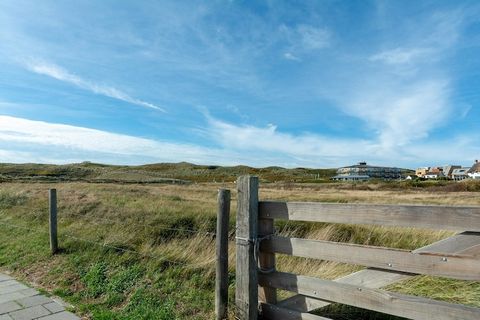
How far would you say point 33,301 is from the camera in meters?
5.22

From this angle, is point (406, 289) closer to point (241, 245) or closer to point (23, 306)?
point (241, 245)

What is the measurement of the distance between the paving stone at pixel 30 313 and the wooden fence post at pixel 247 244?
2.62 meters

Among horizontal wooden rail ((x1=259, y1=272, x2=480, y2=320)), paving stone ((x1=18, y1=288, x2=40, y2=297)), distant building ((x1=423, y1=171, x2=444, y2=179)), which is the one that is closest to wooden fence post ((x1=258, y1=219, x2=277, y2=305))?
horizontal wooden rail ((x1=259, y1=272, x2=480, y2=320))

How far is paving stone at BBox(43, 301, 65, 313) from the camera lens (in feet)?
16.1

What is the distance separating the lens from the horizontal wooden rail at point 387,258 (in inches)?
114

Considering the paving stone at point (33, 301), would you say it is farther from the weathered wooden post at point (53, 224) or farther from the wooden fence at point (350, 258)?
the wooden fence at point (350, 258)

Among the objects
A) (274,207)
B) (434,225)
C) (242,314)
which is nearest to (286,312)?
(242,314)

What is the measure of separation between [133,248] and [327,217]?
486cm

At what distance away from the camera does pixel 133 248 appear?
23.9 ft

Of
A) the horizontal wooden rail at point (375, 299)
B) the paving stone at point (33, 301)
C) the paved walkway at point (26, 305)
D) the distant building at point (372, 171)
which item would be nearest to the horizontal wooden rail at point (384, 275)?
the horizontal wooden rail at point (375, 299)

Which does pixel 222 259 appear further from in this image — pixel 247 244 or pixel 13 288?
pixel 13 288

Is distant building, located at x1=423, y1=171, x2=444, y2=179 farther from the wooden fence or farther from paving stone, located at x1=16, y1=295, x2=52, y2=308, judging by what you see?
paving stone, located at x1=16, y1=295, x2=52, y2=308

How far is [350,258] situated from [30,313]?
4.09 meters

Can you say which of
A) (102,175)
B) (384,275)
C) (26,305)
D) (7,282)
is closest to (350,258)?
(384,275)
